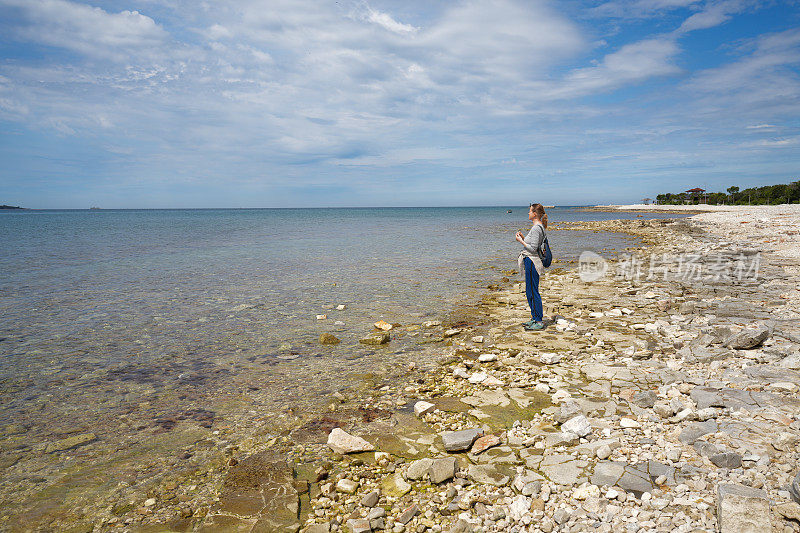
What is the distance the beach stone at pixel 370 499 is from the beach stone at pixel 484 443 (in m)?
1.31

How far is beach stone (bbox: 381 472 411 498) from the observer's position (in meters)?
4.27

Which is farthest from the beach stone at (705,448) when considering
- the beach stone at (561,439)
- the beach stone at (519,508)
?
the beach stone at (519,508)

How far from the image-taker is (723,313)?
9344 mm

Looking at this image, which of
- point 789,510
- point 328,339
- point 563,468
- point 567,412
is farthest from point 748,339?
point 328,339

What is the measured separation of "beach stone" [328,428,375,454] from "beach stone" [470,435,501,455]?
1.29 m

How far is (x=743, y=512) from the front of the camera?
2.98m

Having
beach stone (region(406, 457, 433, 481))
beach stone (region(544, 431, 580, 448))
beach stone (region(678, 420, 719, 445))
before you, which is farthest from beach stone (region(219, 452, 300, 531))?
beach stone (region(678, 420, 719, 445))

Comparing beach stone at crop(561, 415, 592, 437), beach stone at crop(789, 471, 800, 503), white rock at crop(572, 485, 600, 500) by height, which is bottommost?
white rock at crop(572, 485, 600, 500)

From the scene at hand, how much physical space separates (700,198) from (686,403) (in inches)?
5461

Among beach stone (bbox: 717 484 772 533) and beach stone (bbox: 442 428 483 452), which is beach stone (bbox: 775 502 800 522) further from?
beach stone (bbox: 442 428 483 452)

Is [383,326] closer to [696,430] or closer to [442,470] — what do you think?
[442,470]

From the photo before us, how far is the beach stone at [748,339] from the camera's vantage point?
6691mm

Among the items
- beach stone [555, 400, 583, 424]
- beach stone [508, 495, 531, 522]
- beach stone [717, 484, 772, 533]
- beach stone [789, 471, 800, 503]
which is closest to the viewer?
beach stone [717, 484, 772, 533]

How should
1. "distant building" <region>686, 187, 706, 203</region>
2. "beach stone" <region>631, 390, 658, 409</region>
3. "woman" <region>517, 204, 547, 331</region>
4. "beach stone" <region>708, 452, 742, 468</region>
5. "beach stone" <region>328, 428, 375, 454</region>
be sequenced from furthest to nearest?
"distant building" <region>686, 187, 706, 203</region> < "woman" <region>517, 204, 547, 331</region> < "beach stone" <region>631, 390, 658, 409</region> < "beach stone" <region>328, 428, 375, 454</region> < "beach stone" <region>708, 452, 742, 468</region>
